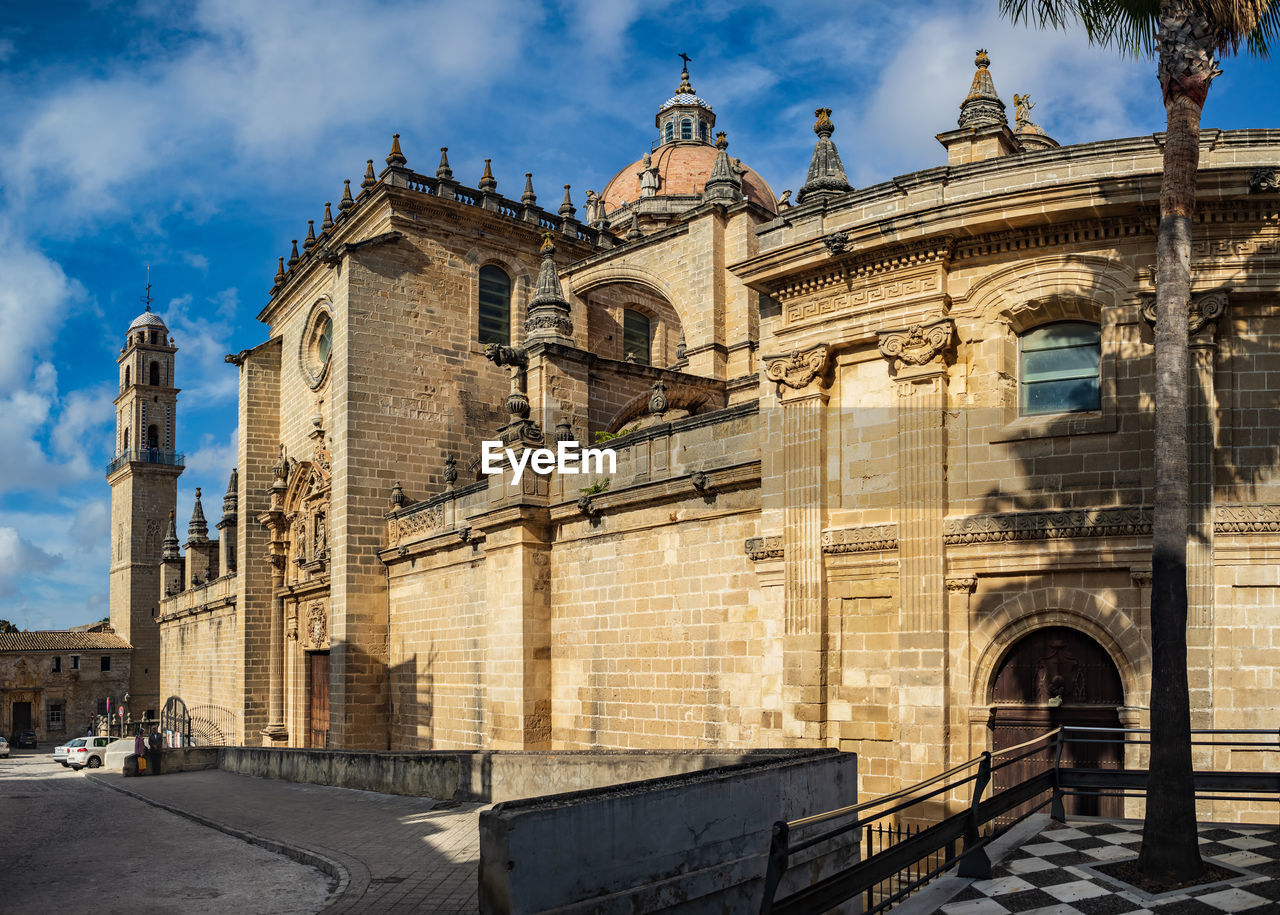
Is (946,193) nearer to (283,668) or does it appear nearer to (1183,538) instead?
(1183,538)

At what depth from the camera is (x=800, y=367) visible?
14117 mm

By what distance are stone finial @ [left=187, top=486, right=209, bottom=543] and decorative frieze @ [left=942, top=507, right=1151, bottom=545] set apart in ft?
134

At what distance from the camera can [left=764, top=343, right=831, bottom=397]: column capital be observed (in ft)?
45.7

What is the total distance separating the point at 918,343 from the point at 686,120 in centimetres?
3798

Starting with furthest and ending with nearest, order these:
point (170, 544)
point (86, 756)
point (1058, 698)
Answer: point (170, 544)
point (86, 756)
point (1058, 698)

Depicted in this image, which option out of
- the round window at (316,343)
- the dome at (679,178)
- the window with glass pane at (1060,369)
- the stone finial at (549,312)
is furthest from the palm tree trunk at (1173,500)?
the dome at (679,178)

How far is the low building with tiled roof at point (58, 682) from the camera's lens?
183ft

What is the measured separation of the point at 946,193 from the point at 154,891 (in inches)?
433

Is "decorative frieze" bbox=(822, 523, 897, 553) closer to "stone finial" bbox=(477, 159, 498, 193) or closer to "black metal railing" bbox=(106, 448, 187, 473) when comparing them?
"stone finial" bbox=(477, 159, 498, 193)

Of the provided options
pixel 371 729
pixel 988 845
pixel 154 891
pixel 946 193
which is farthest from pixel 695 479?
pixel 371 729

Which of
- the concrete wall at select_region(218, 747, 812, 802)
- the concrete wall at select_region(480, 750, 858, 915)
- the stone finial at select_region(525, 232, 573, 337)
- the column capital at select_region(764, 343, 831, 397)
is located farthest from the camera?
the stone finial at select_region(525, 232, 573, 337)

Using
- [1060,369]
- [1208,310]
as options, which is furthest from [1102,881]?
[1060,369]

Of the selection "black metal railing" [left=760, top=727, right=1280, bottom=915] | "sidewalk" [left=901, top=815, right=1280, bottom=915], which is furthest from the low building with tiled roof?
"sidewalk" [left=901, top=815, right=1280, bottom=915]

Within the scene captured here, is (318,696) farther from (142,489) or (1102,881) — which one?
(142,489)
